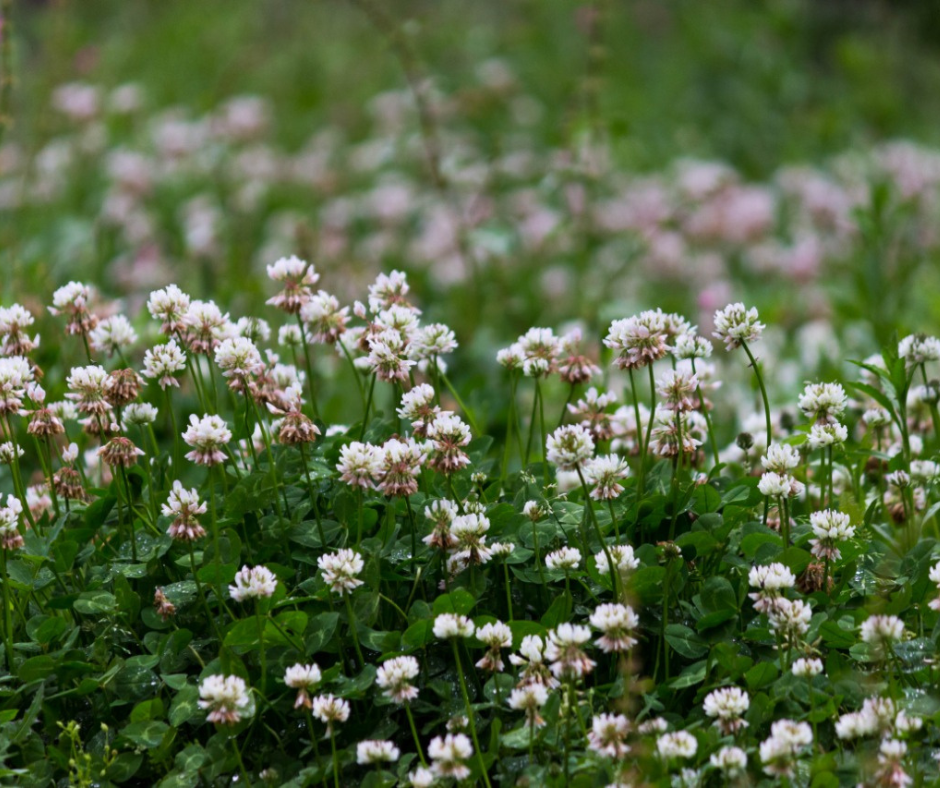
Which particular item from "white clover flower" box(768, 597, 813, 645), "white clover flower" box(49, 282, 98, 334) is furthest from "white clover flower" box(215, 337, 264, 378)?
"white clover flower" box(768, 597, 813, 645)

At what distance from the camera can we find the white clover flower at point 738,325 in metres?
1.90

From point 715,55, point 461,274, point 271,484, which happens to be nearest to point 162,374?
point 271,484

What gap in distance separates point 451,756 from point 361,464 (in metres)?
0.42

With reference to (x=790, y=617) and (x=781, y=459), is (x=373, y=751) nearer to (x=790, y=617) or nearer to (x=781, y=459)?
(x=790, y=617)

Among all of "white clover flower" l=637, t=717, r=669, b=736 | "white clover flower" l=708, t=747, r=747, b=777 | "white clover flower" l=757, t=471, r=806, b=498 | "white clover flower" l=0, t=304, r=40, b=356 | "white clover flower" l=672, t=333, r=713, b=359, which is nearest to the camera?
"white clover flower" l=708, t=747, r=747, b=777

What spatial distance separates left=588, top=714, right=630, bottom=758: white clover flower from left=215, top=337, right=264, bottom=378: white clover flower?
0.74m

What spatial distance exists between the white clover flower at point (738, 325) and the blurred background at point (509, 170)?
187 centimetres

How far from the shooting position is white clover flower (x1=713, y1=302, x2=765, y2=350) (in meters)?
1.90

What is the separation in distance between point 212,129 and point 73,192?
34.5 inches

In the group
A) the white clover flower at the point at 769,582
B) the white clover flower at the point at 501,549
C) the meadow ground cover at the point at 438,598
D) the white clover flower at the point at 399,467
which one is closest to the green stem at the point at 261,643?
the meadow ground cover at the point at 438,598

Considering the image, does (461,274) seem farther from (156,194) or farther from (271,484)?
(271,484)

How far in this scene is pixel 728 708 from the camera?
1.66m

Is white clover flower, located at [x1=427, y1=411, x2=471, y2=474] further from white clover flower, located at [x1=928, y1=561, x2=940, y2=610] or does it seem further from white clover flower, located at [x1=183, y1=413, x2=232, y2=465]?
white clover flower, located at [x1=928, y1=561, x2=940, y2=610]

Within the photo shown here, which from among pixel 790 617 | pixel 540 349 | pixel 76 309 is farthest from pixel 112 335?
pixel 790 617
